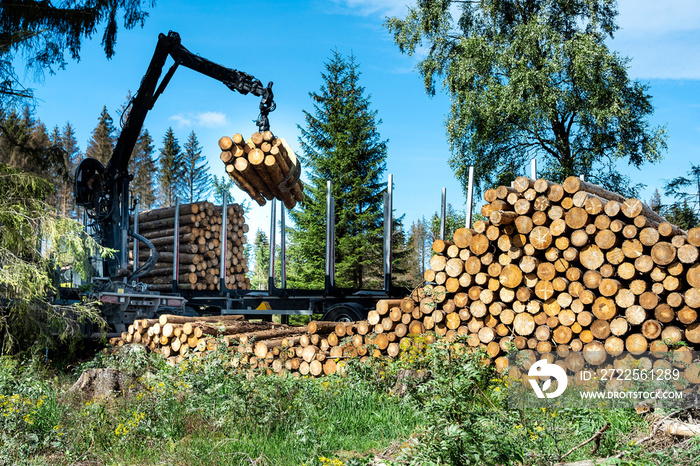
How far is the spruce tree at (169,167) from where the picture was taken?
129ft

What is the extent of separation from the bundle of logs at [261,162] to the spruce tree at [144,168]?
31.7m

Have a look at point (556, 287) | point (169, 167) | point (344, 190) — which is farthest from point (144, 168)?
point (556, 287)

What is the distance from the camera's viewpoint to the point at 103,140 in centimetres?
3772

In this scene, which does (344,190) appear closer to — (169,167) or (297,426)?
(297,426)

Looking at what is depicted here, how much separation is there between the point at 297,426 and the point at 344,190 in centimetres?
1506

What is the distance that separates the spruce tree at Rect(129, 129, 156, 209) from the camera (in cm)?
3922

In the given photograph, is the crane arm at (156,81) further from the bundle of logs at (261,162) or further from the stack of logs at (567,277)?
the stack of logs at (567,277)

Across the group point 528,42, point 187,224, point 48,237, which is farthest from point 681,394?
point 528,42

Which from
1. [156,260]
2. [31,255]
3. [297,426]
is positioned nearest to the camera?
[297,426]

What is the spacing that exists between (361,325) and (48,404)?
3874 millimetres

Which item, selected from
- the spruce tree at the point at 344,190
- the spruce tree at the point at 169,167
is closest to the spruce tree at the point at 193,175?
the spruce tree at the point at 169,167

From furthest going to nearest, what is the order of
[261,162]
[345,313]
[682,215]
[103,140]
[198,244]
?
[103,140], [682,215], [198,244], [345,313], [261,162]

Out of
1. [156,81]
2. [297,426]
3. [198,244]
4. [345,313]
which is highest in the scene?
[156,81]

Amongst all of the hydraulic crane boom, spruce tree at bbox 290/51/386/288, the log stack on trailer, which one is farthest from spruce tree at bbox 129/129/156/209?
the log stack on trailer
